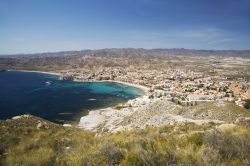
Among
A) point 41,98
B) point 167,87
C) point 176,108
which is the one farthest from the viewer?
point 167,87

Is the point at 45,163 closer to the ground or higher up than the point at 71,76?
higher up

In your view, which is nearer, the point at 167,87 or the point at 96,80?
the point at 167,87

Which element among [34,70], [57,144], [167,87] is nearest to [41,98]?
[167,87]

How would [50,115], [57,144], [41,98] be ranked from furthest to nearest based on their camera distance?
[41,98]
[50,115]
[57,144]

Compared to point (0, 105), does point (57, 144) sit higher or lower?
higher

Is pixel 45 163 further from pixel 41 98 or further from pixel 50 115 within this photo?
pixel 41 98

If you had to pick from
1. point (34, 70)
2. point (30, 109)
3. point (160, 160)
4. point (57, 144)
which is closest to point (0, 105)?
point (30, 109)

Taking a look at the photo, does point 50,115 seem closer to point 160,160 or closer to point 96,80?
point 160,160

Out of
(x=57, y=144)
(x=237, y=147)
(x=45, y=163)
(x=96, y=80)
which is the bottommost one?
(x=96, y=80)

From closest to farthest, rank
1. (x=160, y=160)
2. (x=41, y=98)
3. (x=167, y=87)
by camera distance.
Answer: (x=160, y=160)
(x=41, y=98)
(x=167, y=87)
